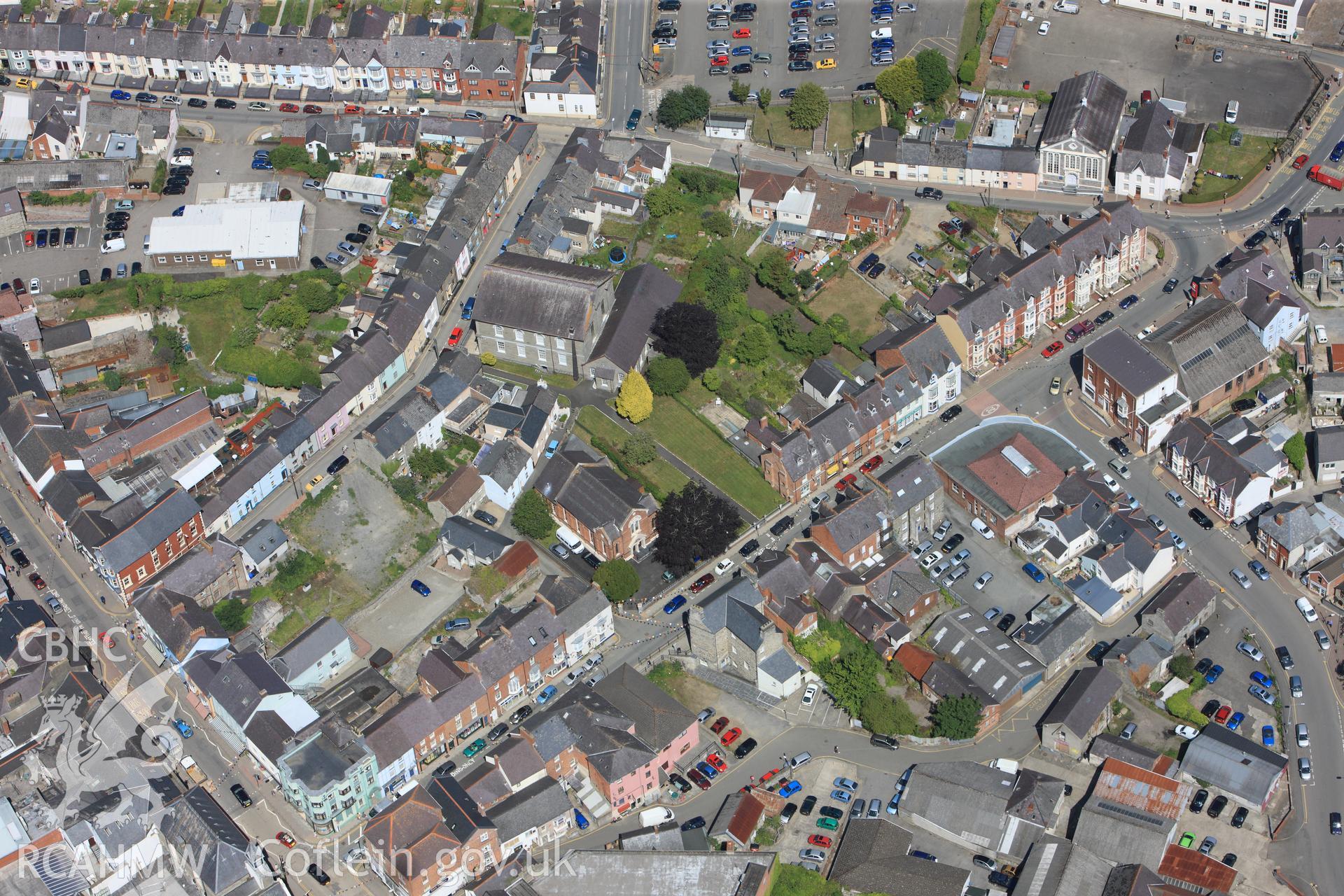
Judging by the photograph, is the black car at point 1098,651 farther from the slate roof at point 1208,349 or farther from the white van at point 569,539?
the white van at point 569,539

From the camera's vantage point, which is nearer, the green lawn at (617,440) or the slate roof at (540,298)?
the green lawn at (617,440)

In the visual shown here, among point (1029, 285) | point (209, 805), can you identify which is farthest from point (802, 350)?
point (209, 805)

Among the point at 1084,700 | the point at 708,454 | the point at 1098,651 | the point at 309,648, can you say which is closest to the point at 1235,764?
the point at 1084,700

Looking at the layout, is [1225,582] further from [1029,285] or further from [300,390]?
[300,390]

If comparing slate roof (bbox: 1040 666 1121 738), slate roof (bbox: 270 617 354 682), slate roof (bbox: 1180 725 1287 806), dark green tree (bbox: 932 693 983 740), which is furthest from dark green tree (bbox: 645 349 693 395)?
slate roof (bbox: 1180 725 1287 806)

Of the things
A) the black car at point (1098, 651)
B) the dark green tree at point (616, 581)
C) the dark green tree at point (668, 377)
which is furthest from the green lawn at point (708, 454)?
the black car at point (1098, 651)

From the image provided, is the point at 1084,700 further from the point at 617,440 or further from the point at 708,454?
the point at 617,440

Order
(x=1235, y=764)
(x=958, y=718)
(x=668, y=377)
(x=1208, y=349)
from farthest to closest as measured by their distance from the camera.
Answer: (x=1208, y=349)
(x=668, y=377)
(x=958, y=718)
(x=1235, y=764)
